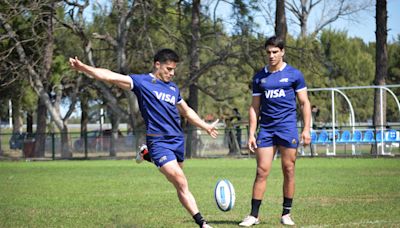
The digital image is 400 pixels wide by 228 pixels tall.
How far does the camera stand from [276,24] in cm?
3631

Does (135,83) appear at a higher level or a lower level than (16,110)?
lower

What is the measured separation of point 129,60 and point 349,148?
12.8m

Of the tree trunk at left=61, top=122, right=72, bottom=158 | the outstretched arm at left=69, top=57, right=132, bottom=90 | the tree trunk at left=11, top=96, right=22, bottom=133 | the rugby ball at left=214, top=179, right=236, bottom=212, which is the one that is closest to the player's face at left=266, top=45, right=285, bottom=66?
the rugby ball at left=214, top=179, right=236, bottom=212

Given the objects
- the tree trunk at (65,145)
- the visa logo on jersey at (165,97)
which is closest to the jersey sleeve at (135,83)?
the visa logo on jersey at (165,97)

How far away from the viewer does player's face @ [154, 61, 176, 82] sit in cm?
877

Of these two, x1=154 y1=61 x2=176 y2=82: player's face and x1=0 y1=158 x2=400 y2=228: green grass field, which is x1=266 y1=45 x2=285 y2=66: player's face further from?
x1=0 y1=158 x2=400 y2=228: green grass field

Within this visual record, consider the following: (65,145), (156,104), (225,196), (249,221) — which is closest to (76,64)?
(156,104)

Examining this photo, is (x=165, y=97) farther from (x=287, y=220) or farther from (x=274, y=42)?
(x=287, y=220)

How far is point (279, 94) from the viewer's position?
9484mm

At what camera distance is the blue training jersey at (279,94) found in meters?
9.48

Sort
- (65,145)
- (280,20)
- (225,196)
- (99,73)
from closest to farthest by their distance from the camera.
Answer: (99,73)
(225,196)
(280,20)
(65,145)

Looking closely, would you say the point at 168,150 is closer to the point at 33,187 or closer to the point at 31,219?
the point at 31,219

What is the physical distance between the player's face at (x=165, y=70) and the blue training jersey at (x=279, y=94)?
1.36m

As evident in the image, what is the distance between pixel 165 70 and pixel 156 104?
1.38ft
